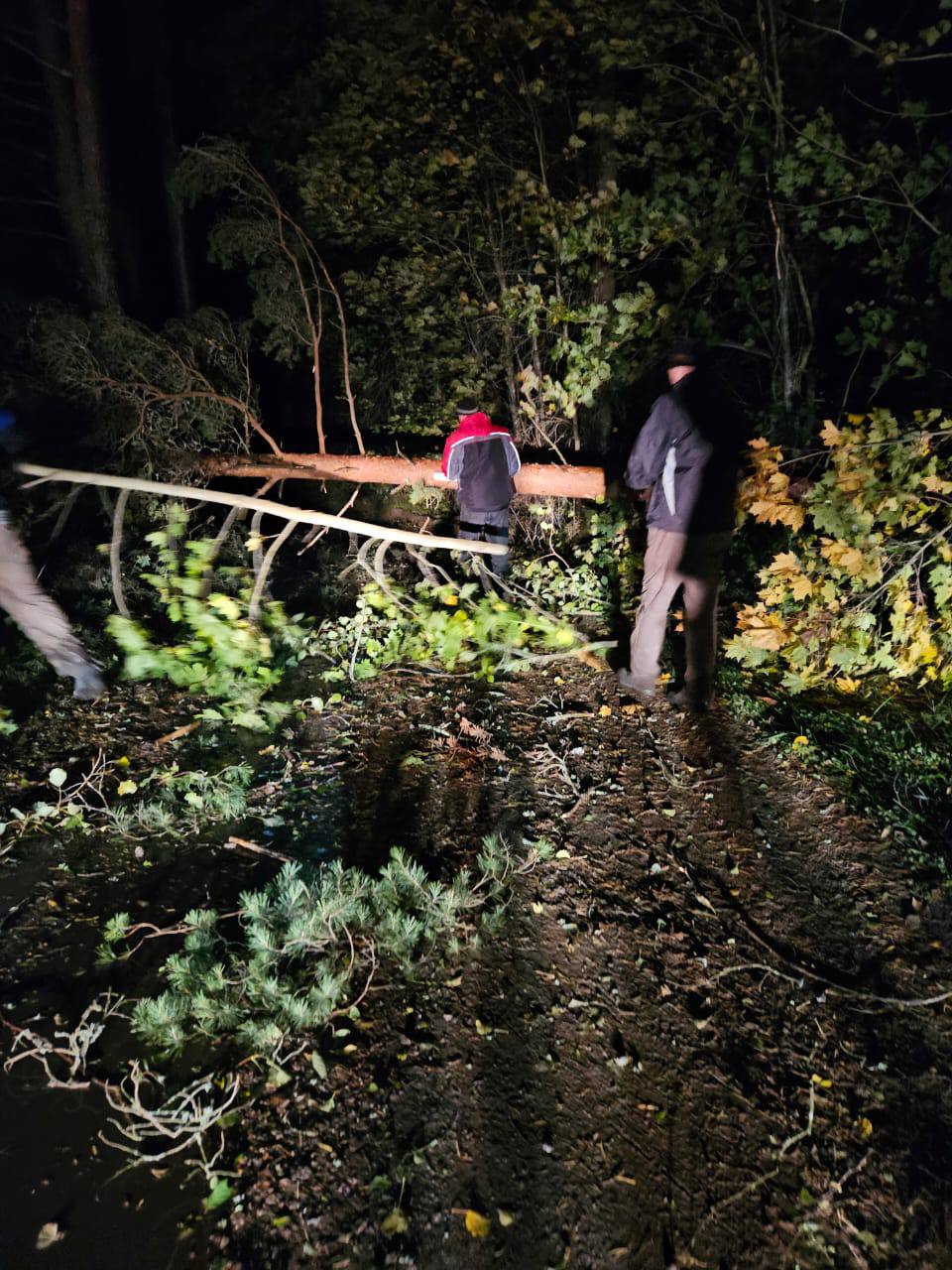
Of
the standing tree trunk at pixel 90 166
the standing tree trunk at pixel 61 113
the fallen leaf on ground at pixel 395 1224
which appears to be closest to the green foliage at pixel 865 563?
the fallen leaf on ground at pixel 395 1224

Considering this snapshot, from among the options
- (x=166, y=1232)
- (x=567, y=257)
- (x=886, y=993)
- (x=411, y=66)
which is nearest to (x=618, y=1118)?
(x=886, y=993)

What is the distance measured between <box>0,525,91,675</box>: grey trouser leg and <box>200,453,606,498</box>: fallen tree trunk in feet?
7.08

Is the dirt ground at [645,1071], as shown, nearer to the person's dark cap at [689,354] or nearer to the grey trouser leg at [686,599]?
the grey trouser leg at [686,599]

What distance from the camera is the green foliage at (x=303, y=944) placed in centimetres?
233

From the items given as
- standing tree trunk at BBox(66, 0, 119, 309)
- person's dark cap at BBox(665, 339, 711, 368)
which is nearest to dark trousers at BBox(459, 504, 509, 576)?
person's dark cap at BBox(665, 339, 711, 368)

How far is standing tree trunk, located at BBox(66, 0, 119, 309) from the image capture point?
8.01m

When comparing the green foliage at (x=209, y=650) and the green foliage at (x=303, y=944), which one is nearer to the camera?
the green foliage at (x=303, y=944)

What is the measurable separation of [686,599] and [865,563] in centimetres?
105

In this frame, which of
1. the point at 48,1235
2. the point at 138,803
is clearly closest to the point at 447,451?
Result: the point at 138,803

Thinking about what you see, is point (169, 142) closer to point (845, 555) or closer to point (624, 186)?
point (624, 186)

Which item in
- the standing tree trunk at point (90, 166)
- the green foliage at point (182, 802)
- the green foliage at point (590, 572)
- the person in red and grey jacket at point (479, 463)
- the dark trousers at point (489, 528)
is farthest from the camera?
the standing tree trunk at point (90, 166)

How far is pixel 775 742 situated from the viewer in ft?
12.7

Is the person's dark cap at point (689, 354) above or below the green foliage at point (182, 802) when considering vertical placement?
above

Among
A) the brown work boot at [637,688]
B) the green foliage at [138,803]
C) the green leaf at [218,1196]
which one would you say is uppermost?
the brown work boot at [637,688]
